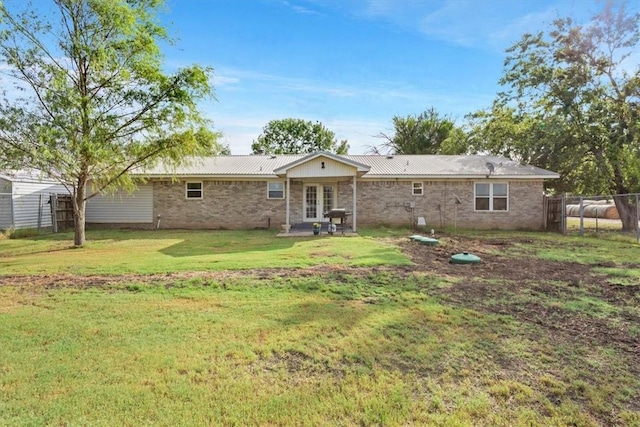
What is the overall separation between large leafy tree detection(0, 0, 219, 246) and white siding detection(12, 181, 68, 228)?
5530 mm

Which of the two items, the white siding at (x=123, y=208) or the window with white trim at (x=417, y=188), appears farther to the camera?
the window with white trim at (x=417, y=188)

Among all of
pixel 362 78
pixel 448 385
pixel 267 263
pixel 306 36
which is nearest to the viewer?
pixel 448 385

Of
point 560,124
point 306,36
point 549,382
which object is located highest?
point 306,36

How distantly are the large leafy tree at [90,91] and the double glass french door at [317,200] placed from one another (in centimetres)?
675

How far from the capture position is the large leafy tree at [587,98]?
1706cm

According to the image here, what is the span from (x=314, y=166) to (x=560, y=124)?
12890 mm

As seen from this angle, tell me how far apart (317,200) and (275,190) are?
82.7 inches

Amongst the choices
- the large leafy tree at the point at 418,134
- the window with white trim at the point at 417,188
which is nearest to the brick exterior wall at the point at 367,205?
the window with white trim at the point at 417,188

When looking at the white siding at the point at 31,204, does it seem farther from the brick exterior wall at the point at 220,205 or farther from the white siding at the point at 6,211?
the brick exterior wall at the point at 220,205

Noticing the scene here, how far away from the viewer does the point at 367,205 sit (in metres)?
17.7

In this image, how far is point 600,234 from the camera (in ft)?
51.3

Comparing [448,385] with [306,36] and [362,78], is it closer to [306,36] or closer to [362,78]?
[306,36]

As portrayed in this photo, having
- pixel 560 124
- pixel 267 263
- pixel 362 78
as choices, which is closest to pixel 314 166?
pixel 267 263

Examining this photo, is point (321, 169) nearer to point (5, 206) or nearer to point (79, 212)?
point (79, 212)
